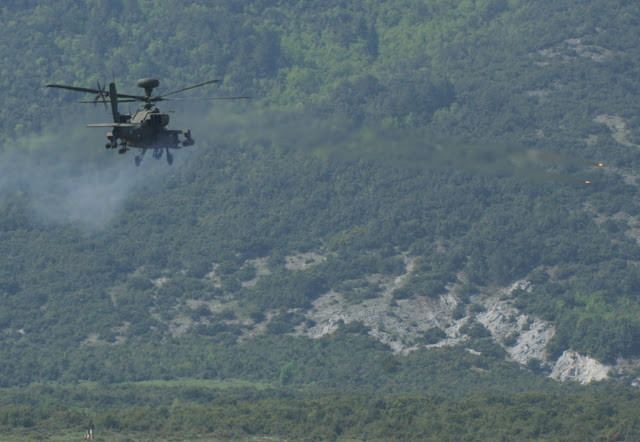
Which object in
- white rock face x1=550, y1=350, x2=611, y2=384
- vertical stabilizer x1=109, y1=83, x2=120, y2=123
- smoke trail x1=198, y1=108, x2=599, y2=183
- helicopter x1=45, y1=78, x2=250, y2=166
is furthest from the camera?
white rock face x1=550, y1=350, x2=611, y2=384

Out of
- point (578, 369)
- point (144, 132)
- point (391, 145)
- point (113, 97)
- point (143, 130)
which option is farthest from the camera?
point (578, 369)

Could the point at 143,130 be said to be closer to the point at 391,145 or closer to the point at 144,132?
the point at 144,132

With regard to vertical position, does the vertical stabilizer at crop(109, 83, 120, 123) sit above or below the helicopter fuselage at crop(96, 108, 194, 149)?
above

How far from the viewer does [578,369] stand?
595ft

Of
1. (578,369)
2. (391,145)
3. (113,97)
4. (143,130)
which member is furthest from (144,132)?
(578,369)

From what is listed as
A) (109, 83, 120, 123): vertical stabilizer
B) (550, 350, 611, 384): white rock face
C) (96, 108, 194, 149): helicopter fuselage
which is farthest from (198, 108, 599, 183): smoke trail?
(550, 350, 611, 384): white rock face

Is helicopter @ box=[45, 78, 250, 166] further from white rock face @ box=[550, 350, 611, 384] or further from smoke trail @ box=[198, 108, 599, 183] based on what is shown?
white rock face @ box=[550, 350, 611, 384]

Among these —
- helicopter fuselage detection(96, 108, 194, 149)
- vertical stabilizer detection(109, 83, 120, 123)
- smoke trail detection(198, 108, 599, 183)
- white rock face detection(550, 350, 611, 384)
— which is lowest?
white rock face detection(550, 350, 611, 384)

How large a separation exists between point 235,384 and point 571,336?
3800 cm

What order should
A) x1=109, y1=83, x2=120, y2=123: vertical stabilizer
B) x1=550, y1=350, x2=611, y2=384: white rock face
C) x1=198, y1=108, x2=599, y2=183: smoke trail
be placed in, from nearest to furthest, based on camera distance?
1. x1=109, y1=83, x2=120, y2=123: vertical stabilizer
2. x1=198, y1=108, x2=599, y2=183: smoke trail
3. x1=550, y1=350, x2=611, y2=384: white rock face

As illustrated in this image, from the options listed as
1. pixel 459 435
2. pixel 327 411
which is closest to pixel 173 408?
Result: pixel 327 411

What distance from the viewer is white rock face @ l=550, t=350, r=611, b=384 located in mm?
178500

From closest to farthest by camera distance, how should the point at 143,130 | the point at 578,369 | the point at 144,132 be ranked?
the point at 143,130 < the point at 144,132 < the point at 578,369

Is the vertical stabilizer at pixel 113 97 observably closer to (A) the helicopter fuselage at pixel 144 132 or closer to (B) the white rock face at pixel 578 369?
(A) the helicopter fuselage at pixel 144 132
